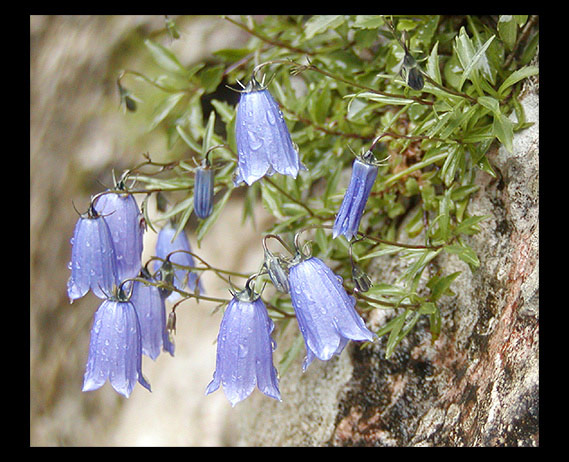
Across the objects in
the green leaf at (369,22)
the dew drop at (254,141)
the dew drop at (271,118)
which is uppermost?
the green leaf at (369,22)

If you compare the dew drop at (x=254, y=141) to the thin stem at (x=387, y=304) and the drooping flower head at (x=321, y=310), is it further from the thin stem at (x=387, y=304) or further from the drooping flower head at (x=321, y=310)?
the thin stem at (x=387, y=304)

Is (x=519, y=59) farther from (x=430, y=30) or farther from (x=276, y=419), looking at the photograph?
(x=276, y=419)

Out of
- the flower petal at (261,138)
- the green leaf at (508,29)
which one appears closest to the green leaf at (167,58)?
the flower petal at (261,138)

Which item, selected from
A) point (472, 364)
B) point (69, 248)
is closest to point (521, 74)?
point (472, 364)

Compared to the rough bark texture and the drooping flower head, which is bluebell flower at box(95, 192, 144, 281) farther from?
the rough bark texture

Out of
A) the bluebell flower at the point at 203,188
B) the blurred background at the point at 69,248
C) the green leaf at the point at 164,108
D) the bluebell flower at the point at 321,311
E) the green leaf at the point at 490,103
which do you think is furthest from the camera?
the blurred background at the point at 69,248

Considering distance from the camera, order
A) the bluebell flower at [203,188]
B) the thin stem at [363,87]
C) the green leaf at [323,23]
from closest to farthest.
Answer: the thin stem at [363,87]
the bluebell flower at [203,188]
the green leaf at [323,23]

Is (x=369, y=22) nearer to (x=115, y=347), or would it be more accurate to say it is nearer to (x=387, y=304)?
(x=387, y=304)
